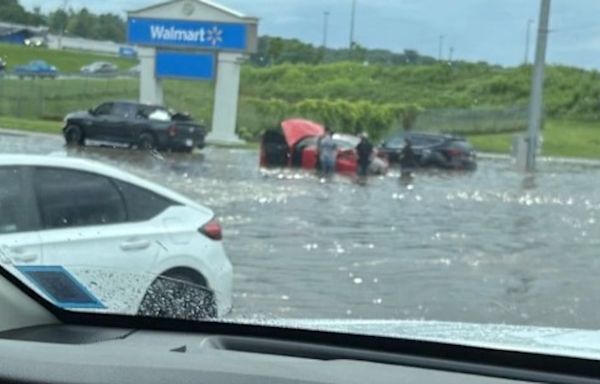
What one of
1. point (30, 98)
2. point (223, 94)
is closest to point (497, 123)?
point (223, 94)

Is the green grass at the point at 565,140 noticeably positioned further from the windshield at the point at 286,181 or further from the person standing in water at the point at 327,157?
the person standing in water at the point at 327,157

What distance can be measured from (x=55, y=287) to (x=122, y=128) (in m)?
17.8

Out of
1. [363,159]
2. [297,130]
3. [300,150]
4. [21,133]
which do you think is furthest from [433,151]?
[21,133]

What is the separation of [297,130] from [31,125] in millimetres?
10292

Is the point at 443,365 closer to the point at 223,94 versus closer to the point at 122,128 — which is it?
the point at 122,128

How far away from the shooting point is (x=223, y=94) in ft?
114

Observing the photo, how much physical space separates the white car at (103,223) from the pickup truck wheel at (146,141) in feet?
23.6

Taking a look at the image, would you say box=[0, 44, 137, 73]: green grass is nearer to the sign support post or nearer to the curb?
the curb

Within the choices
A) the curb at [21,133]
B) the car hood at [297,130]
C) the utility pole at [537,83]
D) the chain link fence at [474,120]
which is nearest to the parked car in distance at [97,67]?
the curb at [21,133]

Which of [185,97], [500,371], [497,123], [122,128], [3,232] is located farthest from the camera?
[497,123]

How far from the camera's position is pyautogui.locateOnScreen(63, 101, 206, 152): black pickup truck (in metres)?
19.6

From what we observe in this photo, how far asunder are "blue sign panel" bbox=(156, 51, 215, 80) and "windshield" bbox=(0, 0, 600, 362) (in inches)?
2.9

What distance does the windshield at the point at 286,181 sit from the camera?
7266mm

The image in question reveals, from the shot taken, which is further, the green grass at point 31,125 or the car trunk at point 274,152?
the car trunk at point 274,152
